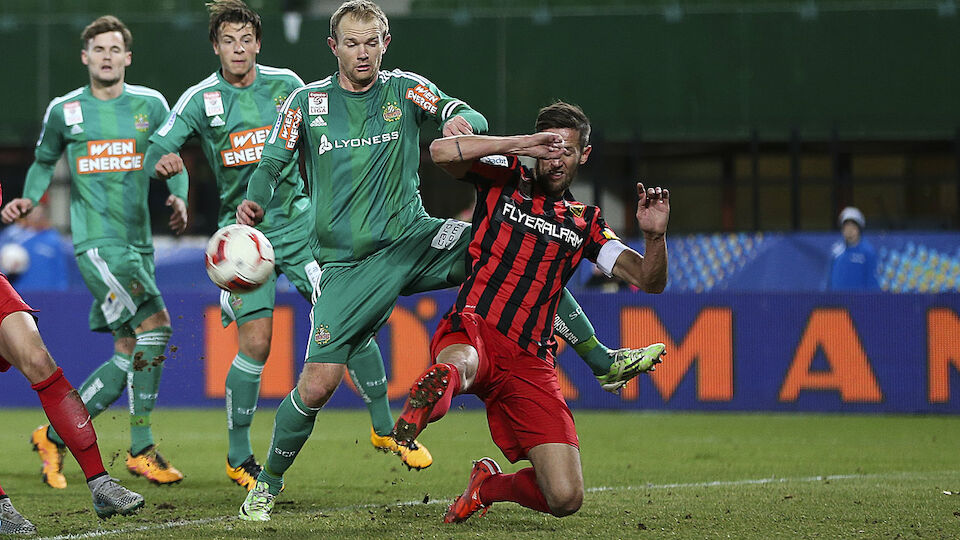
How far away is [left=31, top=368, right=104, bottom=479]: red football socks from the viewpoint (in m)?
5.52

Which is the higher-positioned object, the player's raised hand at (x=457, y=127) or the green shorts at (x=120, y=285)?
the player's raised hand at (x=457, y=127)

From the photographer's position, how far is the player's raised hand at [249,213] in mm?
5809

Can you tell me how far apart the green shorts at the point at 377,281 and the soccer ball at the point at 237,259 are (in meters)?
0.36

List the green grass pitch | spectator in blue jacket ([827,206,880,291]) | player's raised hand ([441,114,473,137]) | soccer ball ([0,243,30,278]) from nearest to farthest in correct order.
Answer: player's raised hand ([441,114,473,137]) → the green grass pitch → spectator in blue jacket ([827,206,880,291]) → soccer ball ([0,243,30,278])

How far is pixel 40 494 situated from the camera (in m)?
7.19

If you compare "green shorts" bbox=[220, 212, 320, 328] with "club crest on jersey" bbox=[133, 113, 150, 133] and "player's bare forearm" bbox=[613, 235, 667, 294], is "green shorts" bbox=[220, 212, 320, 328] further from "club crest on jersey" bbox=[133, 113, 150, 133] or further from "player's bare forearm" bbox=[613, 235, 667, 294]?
"player's bare forearm" bbox=[613, 235, 667, 294]

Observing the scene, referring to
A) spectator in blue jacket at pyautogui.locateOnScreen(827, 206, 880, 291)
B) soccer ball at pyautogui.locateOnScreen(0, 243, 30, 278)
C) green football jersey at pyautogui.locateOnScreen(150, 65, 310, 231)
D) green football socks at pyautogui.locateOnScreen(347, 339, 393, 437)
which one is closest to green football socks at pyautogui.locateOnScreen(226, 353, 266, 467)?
green football socks at pyautogui.locateOnScreen(347, 339, 393, 437)

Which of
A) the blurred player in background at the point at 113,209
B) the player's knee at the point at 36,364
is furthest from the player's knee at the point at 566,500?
the blurred player in background at the point at 113,209

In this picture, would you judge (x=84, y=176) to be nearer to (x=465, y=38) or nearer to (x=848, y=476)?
(x=848, y=476)

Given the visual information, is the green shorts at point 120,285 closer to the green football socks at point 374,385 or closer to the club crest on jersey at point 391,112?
the green football socks at point 374,385

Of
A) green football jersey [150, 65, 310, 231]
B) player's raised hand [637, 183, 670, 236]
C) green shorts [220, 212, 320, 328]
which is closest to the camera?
player's raised hand [637, 183, 670, 236]

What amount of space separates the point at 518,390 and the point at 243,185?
7.84 ft

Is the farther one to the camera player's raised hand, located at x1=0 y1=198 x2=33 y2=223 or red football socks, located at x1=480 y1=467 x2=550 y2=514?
player's raised hand, located at x1=0 y1=198 x2=33 y2=223

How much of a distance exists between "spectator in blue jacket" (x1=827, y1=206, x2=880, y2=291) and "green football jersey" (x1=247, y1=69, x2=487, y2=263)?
7273mm
